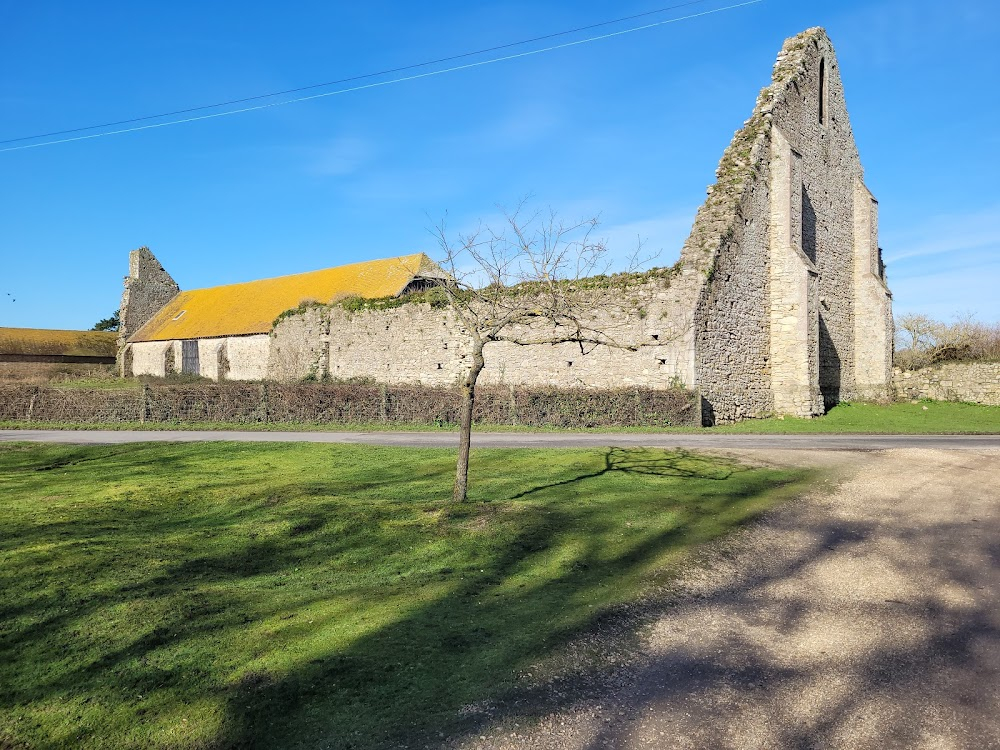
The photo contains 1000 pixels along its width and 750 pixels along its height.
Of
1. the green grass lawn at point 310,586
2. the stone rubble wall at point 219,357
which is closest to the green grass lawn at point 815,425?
the green grass lawn at point 310,586

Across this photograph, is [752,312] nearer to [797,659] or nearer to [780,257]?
[780,257]

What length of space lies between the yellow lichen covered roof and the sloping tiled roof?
589 cm

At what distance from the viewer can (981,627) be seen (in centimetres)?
490

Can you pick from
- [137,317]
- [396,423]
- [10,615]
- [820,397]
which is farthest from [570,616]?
[137,317]

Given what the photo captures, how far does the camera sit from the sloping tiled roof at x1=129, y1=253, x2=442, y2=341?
40.6 metres

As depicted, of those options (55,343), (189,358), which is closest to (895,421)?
(189,358)

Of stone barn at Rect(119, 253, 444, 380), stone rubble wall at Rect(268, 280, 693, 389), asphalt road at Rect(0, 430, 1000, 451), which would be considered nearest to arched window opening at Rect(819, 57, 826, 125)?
stone rubble wall at Rect(268, 280, 693, 389)

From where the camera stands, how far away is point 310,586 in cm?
614

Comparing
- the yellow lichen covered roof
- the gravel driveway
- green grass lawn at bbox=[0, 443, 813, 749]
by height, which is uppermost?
the yellow lichen covered roof

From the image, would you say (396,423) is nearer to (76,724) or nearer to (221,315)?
(76,724)

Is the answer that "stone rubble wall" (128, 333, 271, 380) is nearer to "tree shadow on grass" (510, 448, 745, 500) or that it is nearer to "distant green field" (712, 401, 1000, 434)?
"distant green field" (712, 401, 1000, 434)

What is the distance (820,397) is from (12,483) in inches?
871

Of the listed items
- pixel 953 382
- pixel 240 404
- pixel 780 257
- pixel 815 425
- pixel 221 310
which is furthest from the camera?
pixel 221 310

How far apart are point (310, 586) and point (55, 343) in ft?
195
